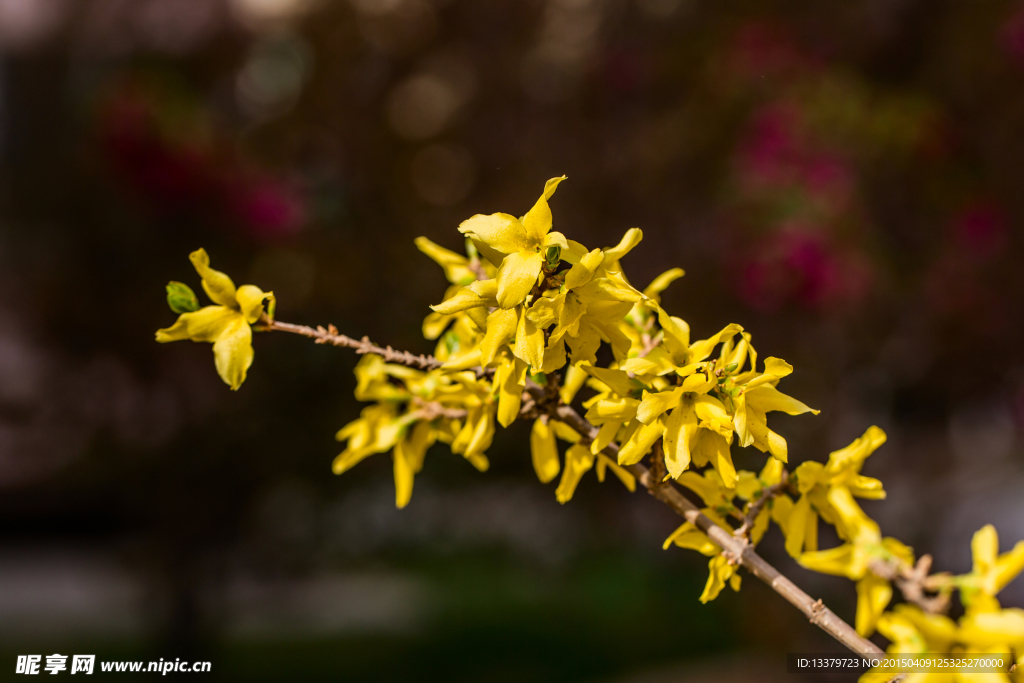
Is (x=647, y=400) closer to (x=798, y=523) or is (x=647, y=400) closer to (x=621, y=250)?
(x=621, y=250)

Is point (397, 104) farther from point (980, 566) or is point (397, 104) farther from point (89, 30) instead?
point (980, 566)

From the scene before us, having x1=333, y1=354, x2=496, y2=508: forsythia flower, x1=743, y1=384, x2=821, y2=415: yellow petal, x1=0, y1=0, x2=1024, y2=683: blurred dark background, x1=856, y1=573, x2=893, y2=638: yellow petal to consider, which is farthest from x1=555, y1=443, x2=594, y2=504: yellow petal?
x1=0, y1=0, x2=1024, y2=683: blurred dark background

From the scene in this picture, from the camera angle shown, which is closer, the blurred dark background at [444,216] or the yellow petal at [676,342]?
the yellow petal at [676,342]

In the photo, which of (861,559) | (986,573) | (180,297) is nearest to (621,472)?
(861,559)

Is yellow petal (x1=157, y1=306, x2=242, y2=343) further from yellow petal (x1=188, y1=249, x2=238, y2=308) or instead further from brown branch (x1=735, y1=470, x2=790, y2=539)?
brown branch (x1=735, y1=470, x2=790, y2=539)

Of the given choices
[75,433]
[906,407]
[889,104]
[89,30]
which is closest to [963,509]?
[906,407]

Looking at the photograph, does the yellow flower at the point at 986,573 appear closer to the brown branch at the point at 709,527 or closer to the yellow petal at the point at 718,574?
the brown branch at the point at 709,527

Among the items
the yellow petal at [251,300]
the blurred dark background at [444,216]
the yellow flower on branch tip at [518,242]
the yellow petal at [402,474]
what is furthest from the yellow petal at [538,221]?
the blurred dark background at [444,216]
